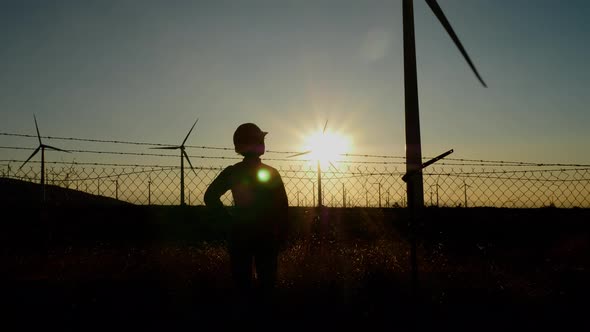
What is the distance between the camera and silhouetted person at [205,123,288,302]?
467 cm

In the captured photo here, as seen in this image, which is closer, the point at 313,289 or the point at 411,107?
the point at 313,289

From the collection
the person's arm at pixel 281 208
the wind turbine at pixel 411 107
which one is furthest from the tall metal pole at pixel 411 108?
the person's arm at pixel 281 208

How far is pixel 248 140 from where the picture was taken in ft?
15.4

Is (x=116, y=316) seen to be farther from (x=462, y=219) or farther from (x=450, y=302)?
(x=462, y=219)

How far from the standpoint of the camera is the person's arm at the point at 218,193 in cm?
464

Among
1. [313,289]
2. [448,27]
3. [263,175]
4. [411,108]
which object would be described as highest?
[448,27]

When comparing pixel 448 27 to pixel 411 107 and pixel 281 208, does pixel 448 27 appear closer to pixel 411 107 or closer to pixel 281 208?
pixel 411 107

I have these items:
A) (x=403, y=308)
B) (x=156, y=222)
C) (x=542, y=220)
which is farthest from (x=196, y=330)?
(x=542, y=220)

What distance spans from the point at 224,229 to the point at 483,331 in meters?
3.02

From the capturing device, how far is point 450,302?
20.5 feet

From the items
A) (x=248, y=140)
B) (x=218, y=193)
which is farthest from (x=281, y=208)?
(x=248, y=140)

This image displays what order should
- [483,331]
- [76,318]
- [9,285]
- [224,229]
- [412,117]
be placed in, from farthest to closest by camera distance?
[412,117]
[9,285]
[76,318]
[483,331]
[224,229]

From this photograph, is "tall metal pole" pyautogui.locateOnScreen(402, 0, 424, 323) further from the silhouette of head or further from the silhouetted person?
the silhouette of head

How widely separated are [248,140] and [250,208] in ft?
2.18
